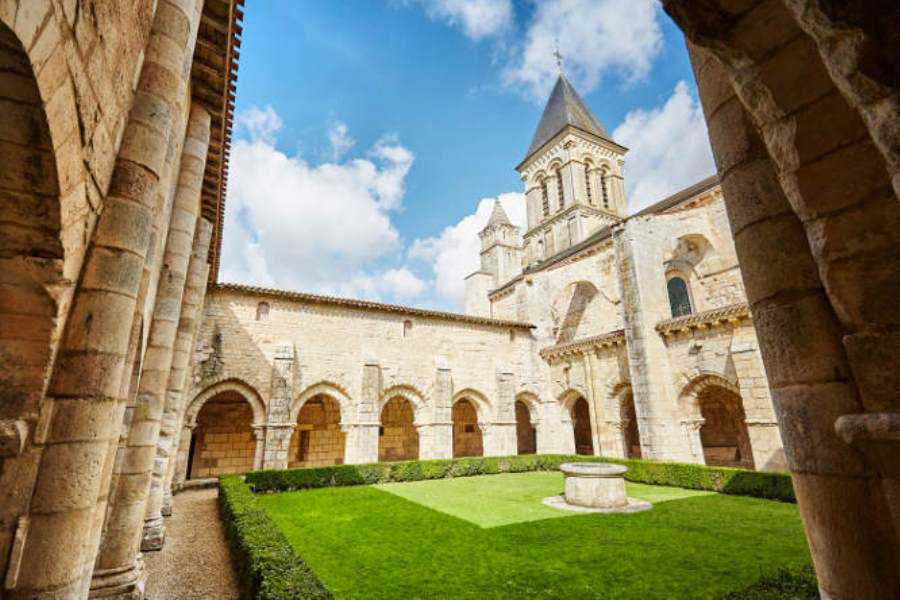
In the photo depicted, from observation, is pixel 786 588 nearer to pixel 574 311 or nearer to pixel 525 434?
pixel 574 311

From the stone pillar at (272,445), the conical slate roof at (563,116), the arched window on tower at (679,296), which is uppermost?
the conical slate roof at (563,116)

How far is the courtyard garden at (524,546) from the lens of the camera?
14.6 ft

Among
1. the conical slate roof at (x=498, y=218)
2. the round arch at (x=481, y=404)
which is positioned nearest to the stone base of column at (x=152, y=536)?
the round arch at (x=481, y=404)

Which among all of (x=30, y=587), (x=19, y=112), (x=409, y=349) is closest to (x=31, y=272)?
(x=19, y=112)

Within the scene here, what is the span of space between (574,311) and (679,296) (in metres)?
4.82

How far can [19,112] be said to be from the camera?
1592 mm

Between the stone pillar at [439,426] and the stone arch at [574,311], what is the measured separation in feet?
20.2

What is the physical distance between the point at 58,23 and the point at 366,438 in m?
13.6

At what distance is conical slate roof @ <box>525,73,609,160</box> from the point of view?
99.3ft

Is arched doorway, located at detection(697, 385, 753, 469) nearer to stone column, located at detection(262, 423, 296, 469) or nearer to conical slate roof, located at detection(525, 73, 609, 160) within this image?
stone column, located at detection(262, 423, 296, 469)

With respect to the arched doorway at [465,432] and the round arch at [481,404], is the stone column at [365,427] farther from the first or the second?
the arched doorway at [465,432]

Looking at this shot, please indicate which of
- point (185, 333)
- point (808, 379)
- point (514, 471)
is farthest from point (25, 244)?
point (514, 471)

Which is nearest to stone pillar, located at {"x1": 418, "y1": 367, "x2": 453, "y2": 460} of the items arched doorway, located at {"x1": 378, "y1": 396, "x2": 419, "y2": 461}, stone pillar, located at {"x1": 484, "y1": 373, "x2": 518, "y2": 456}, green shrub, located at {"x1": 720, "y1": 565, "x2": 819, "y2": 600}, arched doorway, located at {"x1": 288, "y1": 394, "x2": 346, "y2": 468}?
stone pillar, located at {"x1": 484, "y1": 373, "x2": 518, "y2": 456}

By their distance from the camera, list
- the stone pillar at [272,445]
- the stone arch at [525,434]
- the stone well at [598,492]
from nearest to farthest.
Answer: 1. the stone well at [598,492]
2. the stone pillar at [272,445]
3. the stone arch at [525,434]
